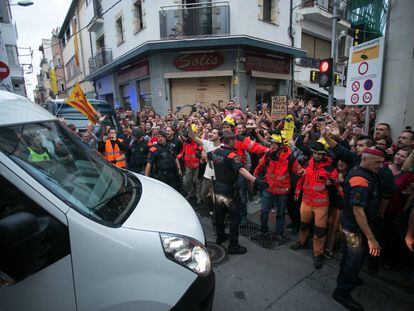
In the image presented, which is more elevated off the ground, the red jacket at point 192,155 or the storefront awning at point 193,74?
the storefront awning at point 193,74

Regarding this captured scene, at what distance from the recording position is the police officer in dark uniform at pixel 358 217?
8.54ft

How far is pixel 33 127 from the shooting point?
78.5 inches

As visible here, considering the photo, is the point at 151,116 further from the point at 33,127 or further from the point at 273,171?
the point at 33,127

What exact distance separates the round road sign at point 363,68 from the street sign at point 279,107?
65.7 inches

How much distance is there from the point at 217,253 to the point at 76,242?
2.75m

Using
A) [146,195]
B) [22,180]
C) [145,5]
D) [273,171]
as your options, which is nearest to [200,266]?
[146,195]

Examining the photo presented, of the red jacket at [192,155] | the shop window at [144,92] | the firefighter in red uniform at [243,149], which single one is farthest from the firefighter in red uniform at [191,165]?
the shop window at [144,92]

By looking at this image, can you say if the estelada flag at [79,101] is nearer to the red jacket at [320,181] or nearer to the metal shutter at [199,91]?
the red jacket at [320,181]

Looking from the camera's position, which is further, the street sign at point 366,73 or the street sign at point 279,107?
the street sign at point 279,107

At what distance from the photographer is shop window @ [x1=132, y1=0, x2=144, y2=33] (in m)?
15.2

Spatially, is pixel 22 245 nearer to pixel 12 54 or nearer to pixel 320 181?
pixel 320 181

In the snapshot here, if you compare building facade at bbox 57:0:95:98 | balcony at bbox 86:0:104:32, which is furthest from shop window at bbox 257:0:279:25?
building facade at bbox 57:0:95:98

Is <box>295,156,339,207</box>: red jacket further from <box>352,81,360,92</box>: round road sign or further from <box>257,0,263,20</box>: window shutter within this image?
<box>257,0,263,20</box>: window shutter

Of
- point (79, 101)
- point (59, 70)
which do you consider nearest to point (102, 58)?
point (79, 101)
